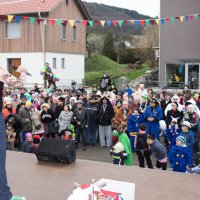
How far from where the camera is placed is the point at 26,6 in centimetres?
2434

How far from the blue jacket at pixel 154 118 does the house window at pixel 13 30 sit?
1733 centimetres

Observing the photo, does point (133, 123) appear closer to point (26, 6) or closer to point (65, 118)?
point (65, 118)

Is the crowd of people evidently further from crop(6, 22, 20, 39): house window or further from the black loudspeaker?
crop(6, 22, 20, 39): house window

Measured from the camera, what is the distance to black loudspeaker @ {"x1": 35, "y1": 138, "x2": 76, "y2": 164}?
18.1 feet

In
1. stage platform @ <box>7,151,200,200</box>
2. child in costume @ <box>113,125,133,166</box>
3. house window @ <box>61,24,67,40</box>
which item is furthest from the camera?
house window @ <box>61,24,67,40</box>

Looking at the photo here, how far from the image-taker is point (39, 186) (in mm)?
4758

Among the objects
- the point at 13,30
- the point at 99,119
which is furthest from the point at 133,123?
the point at 13,30

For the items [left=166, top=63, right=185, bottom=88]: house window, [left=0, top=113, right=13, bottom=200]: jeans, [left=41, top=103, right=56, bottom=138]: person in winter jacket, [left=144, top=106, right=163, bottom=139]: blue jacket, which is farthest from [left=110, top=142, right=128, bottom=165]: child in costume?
[left=166, top=63, right=185, bottom=88]: house window

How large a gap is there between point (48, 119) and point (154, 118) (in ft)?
10.1

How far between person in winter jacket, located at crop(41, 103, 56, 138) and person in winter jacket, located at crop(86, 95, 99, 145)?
3.55 ft

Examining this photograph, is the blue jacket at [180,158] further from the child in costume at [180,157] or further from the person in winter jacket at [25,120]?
the person in winter jacket at [25,120]

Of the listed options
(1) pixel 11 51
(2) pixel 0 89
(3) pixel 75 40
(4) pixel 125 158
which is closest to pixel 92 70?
(3) pixel 75 40

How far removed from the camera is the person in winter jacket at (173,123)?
918cm

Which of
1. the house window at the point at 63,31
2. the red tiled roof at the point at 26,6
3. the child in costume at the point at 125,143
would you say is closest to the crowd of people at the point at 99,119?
the child in costume at the point at 125,143
